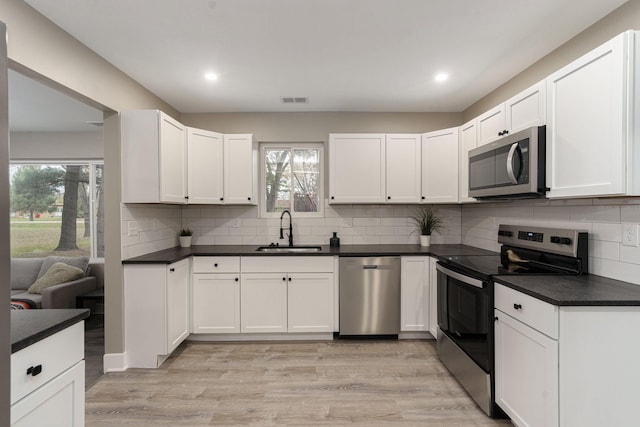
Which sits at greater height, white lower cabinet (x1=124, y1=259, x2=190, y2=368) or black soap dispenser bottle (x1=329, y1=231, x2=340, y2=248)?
black soap dispenser bottle (x1=329, y1=231, x2=340, y2=248)

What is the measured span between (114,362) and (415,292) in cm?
274

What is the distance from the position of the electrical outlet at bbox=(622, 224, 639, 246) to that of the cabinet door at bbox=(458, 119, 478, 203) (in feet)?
4.08

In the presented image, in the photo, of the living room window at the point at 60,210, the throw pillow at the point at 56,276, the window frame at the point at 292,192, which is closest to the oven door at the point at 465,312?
the window frame at the point at 292,192

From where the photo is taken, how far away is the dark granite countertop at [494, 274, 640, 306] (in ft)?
5.02

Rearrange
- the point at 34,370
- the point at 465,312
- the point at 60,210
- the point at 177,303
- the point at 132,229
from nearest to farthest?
the point at 34,370, the point at 465,312, the point at 132,229, the point at 177,303, the point at 60,210

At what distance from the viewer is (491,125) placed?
269 cm

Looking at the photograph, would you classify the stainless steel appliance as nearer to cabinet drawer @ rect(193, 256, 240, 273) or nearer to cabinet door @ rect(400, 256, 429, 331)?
cabinet door @ rect(400, 256, 429, 331)

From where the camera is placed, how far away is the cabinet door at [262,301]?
324cm

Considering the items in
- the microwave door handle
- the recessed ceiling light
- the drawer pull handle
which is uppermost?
the recessed ceiling light

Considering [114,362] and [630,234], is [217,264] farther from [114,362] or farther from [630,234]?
[630,234]

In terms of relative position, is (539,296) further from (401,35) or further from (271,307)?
(271,307)

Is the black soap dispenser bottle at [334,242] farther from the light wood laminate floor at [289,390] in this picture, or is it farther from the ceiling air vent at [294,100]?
the ceiling air vent at [294,100]

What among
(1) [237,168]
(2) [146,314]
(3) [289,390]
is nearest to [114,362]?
(2) [146,314]

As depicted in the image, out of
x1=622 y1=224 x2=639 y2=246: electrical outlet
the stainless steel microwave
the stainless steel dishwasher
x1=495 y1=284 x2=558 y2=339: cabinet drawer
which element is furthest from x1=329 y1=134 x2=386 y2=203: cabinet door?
x1=622 y1=224 x2=639 y2=246: electrical outlet
